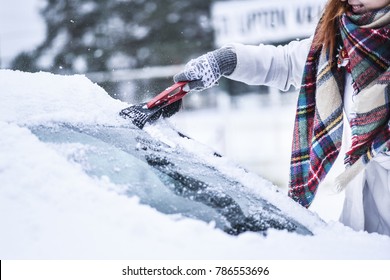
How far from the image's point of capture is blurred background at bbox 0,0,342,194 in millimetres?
6719

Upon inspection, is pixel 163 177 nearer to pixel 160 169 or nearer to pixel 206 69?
pixel 160 169

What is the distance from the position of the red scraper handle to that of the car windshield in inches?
9.2

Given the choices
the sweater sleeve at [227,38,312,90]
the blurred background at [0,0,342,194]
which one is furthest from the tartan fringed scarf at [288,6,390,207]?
the blurred background at [0,0,342,194]

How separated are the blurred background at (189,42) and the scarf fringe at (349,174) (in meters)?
4.68

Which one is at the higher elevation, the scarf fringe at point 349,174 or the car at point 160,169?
the car at point 160,169

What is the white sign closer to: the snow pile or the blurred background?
the blurred background

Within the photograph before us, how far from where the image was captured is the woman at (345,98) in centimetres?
144

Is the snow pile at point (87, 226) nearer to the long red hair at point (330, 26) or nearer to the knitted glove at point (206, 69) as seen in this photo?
the knitted glove at point (206, 69)

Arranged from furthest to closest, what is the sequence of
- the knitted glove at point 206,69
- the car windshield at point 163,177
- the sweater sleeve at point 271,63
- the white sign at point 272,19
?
the white sign at point 272,19 < the sweater sleeve at point 271,63 < the knitted glove at point 206,69 < the car windshield at point 163,177

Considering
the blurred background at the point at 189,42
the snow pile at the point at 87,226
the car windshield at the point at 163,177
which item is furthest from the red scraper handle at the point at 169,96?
the blurred background at the point at 189,42

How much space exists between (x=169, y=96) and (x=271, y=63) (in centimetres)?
49

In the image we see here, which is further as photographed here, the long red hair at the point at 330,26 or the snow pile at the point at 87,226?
the long red hair at the point at 330,26

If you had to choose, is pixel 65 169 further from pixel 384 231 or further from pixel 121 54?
pixel 121 54

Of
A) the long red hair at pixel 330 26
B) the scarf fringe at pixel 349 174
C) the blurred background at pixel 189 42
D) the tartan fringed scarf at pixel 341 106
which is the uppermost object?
the long red hair at pixel 330 26
